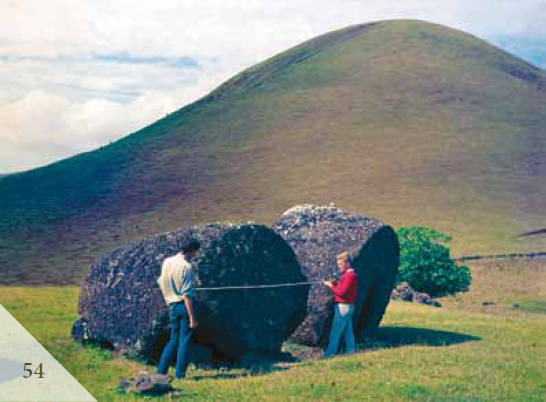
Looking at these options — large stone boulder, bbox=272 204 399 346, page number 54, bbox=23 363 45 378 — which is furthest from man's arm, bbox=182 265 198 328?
large stone boulder, bbox=272 204 399 346

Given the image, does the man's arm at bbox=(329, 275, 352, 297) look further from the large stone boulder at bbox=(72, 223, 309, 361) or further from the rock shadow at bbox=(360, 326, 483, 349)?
the rock shadow at bbox=(360, 326, 483, 349)

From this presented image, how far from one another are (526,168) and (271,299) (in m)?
84.9

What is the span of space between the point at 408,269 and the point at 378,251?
61.1ft

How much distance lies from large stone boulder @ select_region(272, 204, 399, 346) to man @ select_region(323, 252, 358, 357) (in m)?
1.21

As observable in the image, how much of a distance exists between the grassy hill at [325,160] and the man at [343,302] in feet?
162

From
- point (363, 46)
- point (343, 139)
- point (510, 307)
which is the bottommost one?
point (510, 307)

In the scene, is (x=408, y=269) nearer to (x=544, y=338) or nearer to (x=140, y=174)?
(x=544, y=338)

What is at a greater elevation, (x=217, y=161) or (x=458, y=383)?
(x=217, y=161)

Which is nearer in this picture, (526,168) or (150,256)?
(150,256)

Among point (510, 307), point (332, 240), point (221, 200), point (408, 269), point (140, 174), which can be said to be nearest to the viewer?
point (332, 240)

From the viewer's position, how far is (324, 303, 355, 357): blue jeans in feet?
52.7

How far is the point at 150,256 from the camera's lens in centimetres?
1527

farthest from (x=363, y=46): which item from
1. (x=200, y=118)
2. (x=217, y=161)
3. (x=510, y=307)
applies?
(x=510, y=307)

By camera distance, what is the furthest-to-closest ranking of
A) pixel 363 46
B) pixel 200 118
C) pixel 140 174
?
1. pixel 363 46
2. pixel 200 118
3. pixel 140 174
